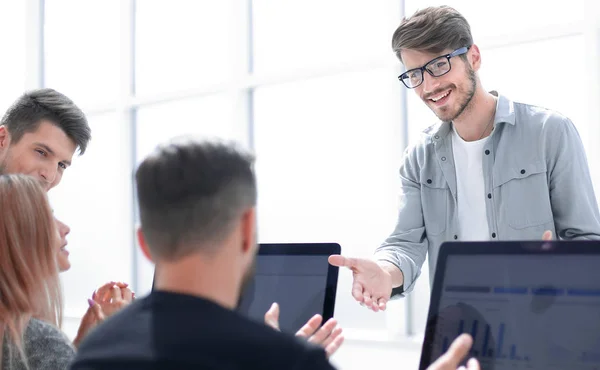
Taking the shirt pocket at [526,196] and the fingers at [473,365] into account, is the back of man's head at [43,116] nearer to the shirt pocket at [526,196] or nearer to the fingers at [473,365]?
the shirt pocket at [526,196]

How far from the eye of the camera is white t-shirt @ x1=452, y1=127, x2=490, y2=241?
2410mm

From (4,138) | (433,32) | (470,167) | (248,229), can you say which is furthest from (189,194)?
(4,138)

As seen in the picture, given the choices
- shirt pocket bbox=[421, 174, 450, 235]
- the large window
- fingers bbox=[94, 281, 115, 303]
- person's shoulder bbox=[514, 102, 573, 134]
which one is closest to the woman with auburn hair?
fingers bbox=[94, 281, 115, 303]

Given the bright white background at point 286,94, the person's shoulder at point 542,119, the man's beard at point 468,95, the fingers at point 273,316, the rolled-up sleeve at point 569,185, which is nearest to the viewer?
the fingers at point 273,316

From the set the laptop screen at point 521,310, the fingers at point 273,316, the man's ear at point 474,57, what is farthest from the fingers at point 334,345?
the man's ear at point 474,57

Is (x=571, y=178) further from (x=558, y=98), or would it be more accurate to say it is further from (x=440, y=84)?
(x=558, y=98)

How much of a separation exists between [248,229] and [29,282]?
801 mm

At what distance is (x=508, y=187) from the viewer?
7.71 feet

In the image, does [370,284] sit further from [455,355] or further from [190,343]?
[190,343]

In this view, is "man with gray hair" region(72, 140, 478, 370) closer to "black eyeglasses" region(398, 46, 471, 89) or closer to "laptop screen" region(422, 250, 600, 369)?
"laptop screen" region(422, 250, 600, 369)

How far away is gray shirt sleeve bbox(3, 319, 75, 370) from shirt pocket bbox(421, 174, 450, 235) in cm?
136

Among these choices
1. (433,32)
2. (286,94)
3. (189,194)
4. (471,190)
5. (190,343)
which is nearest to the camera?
(190,343)

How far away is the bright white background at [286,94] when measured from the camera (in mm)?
3589

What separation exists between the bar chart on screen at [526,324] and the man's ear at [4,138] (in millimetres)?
1831
